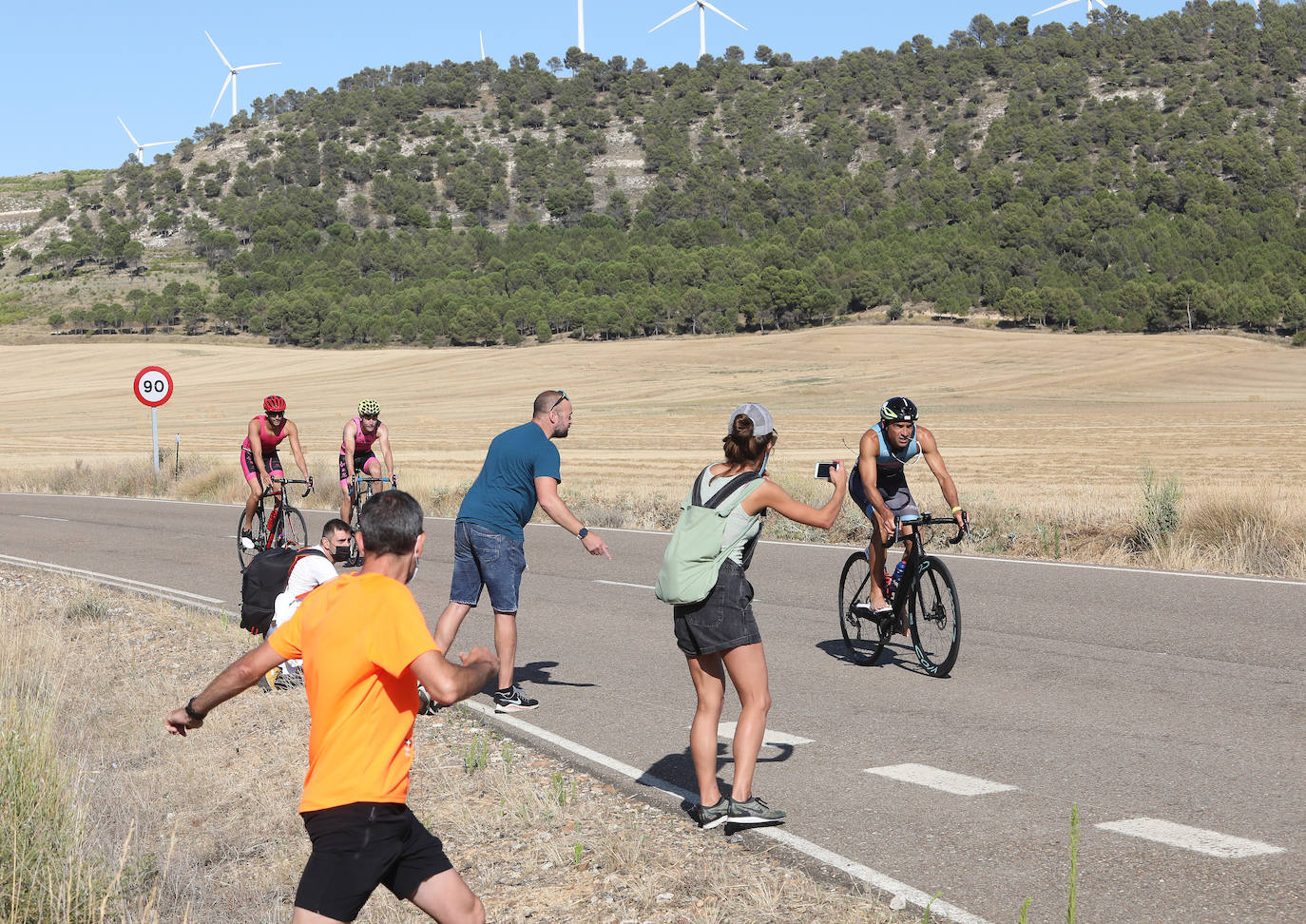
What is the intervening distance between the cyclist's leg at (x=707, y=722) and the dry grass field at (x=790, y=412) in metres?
9.76

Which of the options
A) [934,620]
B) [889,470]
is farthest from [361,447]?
[934,620]

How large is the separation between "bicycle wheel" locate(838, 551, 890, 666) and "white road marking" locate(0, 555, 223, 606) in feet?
23.6

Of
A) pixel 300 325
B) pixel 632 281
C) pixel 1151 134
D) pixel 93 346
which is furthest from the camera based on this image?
pixel 1151 134

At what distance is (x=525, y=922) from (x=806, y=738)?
3.13 meters

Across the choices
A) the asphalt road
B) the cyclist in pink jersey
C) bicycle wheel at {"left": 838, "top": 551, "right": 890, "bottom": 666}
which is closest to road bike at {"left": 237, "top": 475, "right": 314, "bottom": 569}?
the cyclist in pink jersey

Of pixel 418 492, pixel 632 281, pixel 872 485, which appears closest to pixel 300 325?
pixel 632 281

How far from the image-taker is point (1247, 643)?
10.3 meters

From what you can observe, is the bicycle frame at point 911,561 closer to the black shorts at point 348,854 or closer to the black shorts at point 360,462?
the black shorts at point 348,854

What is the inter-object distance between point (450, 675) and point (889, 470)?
6.79m

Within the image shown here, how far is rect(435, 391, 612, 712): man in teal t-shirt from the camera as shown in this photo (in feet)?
28.7

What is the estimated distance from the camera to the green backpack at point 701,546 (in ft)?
20.2

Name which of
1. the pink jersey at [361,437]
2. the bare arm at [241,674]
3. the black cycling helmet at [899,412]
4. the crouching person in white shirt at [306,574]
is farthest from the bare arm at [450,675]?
the pink jersey at [361,437]

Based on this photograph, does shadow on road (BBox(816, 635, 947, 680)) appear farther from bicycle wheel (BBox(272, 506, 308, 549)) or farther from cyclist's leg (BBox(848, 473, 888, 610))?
bicycle wheel (BBox(272, 506, 308, 549))

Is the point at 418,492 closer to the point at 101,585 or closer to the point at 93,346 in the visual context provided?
the point at 101,585
